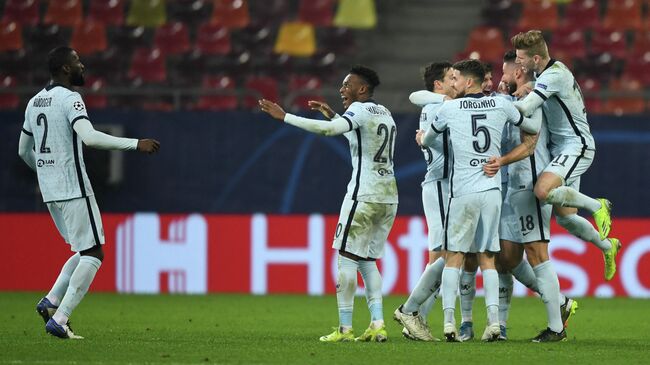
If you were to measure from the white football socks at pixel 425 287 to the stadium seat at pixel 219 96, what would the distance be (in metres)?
7.27

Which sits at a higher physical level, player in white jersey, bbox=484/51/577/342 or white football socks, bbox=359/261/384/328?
player in white jersey, bbox=484/51/577/342

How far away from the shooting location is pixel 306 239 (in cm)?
1634

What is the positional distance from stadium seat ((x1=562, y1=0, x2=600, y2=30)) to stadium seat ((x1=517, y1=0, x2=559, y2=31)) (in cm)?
20

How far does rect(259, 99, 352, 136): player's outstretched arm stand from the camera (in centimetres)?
950

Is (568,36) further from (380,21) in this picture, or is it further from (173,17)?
(173,17)

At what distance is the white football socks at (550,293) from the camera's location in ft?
32.8

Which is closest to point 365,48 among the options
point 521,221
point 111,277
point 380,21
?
point 380,21

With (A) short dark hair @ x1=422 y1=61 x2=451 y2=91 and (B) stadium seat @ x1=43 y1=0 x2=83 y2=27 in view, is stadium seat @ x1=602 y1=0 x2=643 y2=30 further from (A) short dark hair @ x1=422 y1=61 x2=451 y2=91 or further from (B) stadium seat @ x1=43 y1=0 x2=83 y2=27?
(A) short dark hair @ x1=422 y1=61 x2=451 y2=91

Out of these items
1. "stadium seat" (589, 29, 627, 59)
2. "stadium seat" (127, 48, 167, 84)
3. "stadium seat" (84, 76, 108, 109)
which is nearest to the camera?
"stadium seat" (84, 76, 108, 109)

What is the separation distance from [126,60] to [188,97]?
63.0 inches

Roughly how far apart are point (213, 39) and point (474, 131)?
10930 mm

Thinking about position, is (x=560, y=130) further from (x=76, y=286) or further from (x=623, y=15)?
(x=623, y=15)

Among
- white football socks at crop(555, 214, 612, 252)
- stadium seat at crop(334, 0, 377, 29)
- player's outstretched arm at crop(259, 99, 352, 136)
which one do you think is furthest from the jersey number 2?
stadium seat at crop(334, 0, 377, 29)

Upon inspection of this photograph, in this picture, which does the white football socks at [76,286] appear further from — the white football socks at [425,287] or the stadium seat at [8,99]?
the stadium seat at [8,99]
